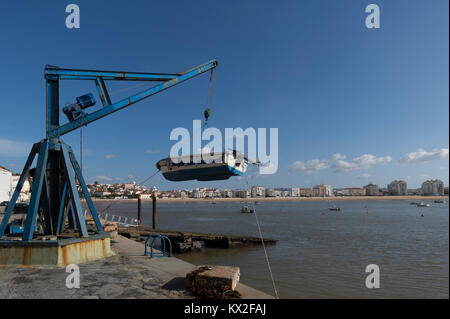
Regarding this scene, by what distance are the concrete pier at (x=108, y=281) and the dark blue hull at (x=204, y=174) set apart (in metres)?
4.48

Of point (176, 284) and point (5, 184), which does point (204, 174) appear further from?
point (5, 184)

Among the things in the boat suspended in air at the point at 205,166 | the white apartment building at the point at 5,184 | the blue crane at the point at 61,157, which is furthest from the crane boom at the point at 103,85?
the white apartment building at the point at 5,184

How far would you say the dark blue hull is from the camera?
42.9ft

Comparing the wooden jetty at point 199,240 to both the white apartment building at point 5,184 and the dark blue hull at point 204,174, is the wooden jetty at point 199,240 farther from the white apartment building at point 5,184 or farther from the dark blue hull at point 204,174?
the white apartment building at point 5,184

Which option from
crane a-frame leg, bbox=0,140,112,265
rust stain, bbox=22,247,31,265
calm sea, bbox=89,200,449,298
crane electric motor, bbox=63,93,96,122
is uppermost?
crane electric motor, bbox=63,93,96,122

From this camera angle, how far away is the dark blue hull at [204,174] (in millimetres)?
13078

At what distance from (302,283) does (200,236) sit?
1205 centimetres

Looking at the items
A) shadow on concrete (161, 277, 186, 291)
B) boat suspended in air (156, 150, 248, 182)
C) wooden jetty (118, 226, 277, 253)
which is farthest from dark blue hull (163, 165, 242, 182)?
wooden jetty (118, 226, 277, 253)

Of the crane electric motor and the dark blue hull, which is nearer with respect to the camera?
the crane electric motor

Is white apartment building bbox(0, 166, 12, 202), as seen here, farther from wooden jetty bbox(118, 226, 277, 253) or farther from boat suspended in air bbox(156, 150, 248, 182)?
boat suspended in air bbox(156, 150, 248, 182)

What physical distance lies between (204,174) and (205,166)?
418 millimetres

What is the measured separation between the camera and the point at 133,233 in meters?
24.4
